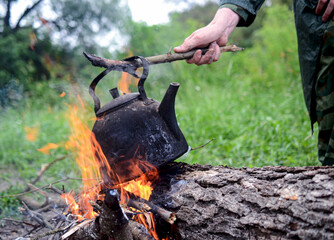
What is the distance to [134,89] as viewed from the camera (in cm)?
530

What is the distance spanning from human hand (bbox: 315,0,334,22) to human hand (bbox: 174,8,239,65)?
0.58 meters

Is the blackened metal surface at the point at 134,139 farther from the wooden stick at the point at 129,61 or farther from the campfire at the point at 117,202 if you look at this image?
the wooden stick at the point at 129,61

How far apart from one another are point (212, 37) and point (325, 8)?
0.83m

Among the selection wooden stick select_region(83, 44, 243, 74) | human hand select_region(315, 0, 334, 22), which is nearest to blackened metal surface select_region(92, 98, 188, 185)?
wooden stick select_region(83, 44, 243, 74)

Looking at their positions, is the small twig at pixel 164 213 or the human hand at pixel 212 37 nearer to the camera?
the small twig at pixel 164 213

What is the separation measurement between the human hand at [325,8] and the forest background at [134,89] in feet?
4.83

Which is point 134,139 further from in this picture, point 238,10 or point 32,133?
point 32,133

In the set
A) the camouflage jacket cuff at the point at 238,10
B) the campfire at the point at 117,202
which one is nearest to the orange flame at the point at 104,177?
the campfire at the point at 117,202

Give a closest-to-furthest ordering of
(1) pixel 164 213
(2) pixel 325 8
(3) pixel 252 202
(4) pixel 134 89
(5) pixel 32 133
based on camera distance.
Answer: (3) pixel 252 202
(1) pixel 164 213
(2) pixel 325 8
(4) pixel 134 89
(5) pixel 32 133

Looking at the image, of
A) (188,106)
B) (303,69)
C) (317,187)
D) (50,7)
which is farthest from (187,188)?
(50,7)

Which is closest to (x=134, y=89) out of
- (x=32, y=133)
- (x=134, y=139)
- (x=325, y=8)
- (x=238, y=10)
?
(x=32, y=133)

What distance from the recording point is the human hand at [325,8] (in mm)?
1989

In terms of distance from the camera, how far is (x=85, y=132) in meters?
2.17

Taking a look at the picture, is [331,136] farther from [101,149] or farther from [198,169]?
[101,149]
